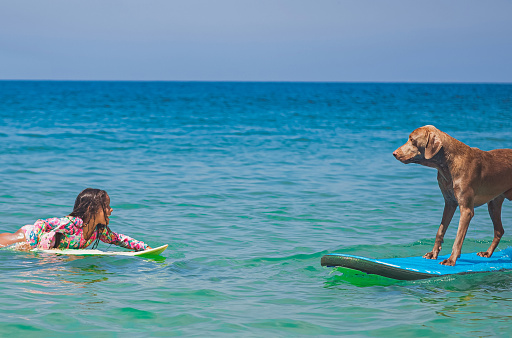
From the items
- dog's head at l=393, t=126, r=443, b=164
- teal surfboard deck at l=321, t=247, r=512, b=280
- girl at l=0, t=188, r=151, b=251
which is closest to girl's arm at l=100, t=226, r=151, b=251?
girl at l=0, t=188, r=151, b=251

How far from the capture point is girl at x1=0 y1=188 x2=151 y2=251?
7164 mm

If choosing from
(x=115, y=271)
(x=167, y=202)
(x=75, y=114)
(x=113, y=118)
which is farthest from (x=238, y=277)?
(x=75, y=114)

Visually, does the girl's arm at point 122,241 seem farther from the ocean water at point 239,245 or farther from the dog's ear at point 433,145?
the dog's ear at point 433,145

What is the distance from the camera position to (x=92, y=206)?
7129mm

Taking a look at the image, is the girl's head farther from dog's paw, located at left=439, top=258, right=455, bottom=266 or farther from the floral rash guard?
dog's paw, located at left=439, top=258, right=455, bottom=266

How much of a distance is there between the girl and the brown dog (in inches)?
141

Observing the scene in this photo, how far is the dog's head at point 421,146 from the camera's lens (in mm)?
6320

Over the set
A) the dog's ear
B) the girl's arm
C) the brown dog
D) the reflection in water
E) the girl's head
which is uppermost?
the dog's ear

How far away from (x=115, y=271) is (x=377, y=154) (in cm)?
1435

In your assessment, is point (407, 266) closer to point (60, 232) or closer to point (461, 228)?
point (461, 228)

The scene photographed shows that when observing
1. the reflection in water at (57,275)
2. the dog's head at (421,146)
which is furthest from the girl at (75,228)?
the dog's head at (421,146)

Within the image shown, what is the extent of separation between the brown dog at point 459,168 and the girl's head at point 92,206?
3.53 meters

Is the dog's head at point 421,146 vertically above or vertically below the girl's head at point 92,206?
above

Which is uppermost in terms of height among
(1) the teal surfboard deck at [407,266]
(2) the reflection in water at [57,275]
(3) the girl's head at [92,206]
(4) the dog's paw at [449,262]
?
(3) the girl's head at [92,206]
